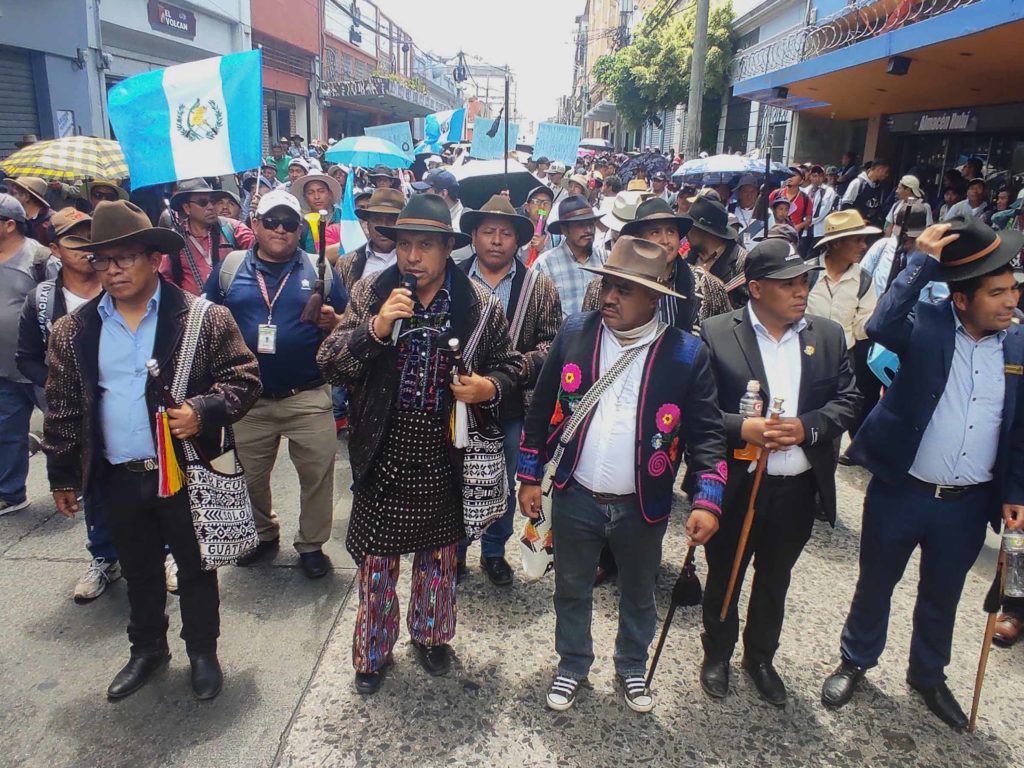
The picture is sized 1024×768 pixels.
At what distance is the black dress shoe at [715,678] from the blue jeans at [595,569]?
12.2 inches

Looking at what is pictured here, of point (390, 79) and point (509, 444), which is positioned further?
point (390, 79)

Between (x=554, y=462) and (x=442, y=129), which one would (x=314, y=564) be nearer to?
(x=554, y=462)

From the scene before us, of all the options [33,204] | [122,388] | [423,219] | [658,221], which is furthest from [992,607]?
[33,204]

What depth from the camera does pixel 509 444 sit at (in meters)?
3.82

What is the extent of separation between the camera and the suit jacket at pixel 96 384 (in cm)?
280

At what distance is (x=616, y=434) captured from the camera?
277 centimetres

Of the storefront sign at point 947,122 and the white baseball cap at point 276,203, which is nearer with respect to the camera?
the white baseball cap at point 276,203

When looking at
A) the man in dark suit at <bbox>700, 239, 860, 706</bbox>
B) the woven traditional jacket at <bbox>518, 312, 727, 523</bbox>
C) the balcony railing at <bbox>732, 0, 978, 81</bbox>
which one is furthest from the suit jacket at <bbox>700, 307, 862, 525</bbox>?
the balcony railing at <bbox>732, 0, 978, 81</bbox>

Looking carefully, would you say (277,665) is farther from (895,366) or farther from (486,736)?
(895,366)

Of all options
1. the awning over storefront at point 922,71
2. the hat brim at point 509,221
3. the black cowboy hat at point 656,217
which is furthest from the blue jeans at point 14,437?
the awning over storefront at point 922,71

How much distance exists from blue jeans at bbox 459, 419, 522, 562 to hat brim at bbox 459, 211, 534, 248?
100cm

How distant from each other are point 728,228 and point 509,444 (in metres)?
2.28

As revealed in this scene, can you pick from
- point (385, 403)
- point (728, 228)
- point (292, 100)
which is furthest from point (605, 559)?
point (292, 100)

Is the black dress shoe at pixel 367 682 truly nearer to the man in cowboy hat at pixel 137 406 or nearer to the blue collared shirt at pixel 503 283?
the man in cowboy hat at pixel 137 406
